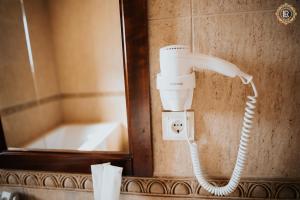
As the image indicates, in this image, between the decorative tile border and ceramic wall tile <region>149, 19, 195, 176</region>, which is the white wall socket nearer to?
ceramic wall tile <region>149, 19, 195, 176</region>

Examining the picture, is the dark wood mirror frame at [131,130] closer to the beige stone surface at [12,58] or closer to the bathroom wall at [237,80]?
the bathroom wall at [237,80]

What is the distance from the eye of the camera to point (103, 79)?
1475 mm

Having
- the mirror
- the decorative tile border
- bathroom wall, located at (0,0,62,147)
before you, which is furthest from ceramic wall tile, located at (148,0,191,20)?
bathroom wall, located at (0,0,62,147)

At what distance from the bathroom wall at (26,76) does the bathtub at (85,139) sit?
71 millimetres

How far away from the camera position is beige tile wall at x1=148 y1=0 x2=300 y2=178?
47 centimetres

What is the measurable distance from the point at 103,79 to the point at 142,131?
103 centimetres

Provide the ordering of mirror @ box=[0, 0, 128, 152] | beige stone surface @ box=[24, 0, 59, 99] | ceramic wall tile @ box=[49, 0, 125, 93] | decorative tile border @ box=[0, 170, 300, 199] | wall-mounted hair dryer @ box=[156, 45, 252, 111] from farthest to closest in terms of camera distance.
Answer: ceramic wall tile @ box=[49, 0, 125, 93] → beige stone surface @ box=[24, 0, 59, 99] → mirror @ box=[0, 0, 128, 152] → decorative tile border @ box=[0, 170, 300, 199] → wall-mounted hair dryer @ box=[156, 45, 252, 111]

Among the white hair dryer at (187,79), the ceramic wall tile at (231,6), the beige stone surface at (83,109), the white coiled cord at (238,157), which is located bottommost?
the beige stone surface at (83,109)

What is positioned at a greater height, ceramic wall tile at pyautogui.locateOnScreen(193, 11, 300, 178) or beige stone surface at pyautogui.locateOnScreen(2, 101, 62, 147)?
ceramic wall tile at pyautogui.locateOnScreen(193, 11, 300, 178)

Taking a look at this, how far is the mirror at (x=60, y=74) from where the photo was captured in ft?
2.79

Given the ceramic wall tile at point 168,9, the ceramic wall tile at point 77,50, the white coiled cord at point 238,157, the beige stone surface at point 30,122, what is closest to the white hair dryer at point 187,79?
the white coiled cord at point 238,157

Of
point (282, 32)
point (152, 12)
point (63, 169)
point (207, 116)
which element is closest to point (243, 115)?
point (207, 116)

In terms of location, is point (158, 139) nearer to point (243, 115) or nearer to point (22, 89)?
point (243, 115)

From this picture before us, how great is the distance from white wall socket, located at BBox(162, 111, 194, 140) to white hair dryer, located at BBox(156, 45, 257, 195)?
35 millimetres
